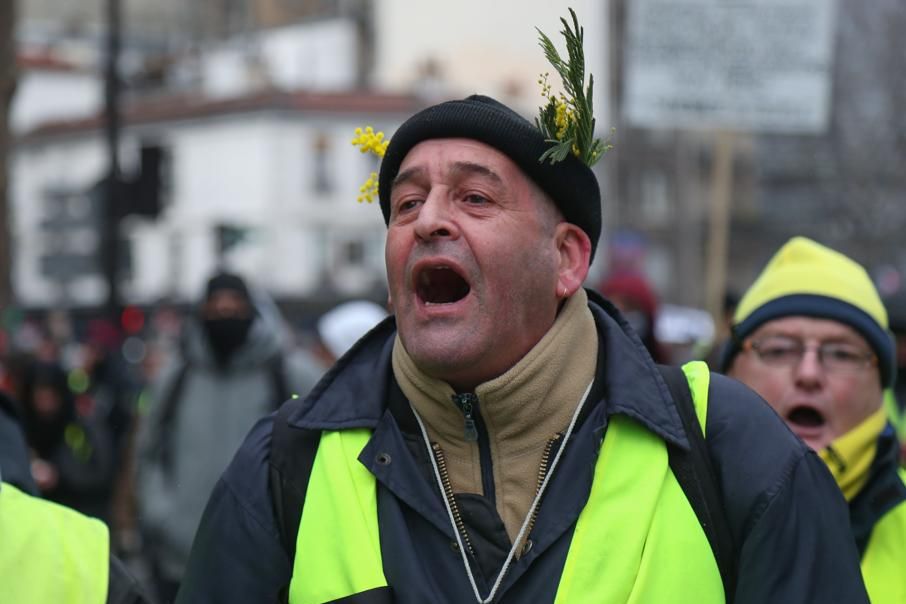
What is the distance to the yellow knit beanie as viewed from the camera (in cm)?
422

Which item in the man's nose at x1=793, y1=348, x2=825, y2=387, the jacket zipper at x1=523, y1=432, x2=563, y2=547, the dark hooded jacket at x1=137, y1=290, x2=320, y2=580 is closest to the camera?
the jacket zipper at x1=523, y1=432, x2=563, y2=547

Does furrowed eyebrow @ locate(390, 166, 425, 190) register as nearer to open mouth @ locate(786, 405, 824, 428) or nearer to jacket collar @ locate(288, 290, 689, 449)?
jacket collar @ locate(288, 290, 689, 449)

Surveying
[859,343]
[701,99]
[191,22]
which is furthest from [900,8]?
[191,22]

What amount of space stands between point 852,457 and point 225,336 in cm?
379

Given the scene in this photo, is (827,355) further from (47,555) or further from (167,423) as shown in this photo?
(167,423)

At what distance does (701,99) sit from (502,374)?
964cm

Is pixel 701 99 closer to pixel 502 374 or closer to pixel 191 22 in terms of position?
pixel 502 374

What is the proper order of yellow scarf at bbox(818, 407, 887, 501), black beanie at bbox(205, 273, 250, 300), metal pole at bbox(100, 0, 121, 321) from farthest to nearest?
metal pole at bbox(100, 0, 121, 321)
black beanie at bbox(205, 273, 250, 300)
yellow scarf at bbox(818, 407, 887, 501)

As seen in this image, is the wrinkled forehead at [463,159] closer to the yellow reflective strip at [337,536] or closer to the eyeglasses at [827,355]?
the yellow reflective strip at [337,536]

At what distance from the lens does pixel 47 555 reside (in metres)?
3.21

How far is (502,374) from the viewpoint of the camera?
2963 millimetres

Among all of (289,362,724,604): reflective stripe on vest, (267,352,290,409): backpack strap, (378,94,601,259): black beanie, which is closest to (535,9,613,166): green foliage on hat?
(378,94,601,259): black beanie

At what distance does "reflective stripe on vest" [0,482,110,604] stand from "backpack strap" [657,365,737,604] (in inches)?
45.7

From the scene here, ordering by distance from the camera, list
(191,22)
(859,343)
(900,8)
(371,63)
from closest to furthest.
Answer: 1. (859,343)
2. (900,8)
3. (371,63)
4. (191,22)
